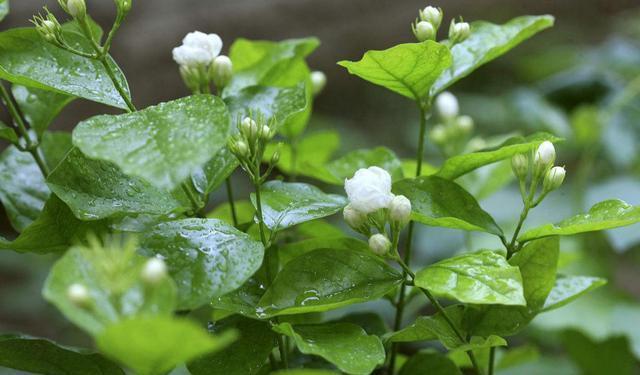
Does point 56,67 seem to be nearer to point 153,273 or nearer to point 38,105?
point 38,105

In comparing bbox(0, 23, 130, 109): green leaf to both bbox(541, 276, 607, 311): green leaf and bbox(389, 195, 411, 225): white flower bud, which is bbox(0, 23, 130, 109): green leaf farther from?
bbox(541, 276, 607, 311): green leaf

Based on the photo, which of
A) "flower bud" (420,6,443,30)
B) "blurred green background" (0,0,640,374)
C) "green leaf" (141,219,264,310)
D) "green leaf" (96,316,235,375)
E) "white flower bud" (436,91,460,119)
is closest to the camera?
"green leaf" (96,316,235,375)

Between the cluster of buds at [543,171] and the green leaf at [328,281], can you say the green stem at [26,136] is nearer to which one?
the green leaf at [328,281]

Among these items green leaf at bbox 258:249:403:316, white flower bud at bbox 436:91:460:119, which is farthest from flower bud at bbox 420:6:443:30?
white flower bud at bbox 436:91:460:119

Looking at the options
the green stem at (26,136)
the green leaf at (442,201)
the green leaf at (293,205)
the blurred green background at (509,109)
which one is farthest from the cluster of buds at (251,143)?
the blurred green background at (509,109)

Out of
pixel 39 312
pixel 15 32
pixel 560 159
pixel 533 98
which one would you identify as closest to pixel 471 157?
pixel 15 32

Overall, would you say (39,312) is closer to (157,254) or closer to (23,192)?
(23,192)
